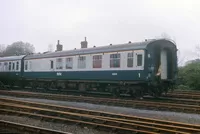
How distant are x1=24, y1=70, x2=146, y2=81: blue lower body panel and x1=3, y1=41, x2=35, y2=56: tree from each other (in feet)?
167

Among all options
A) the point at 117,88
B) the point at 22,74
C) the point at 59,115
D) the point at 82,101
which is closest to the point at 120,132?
the point at 59,115

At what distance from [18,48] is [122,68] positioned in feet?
212

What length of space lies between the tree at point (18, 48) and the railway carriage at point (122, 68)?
54.8 m

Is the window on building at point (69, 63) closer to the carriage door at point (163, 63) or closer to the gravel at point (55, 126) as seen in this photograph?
the carriage door at point (163, 63)

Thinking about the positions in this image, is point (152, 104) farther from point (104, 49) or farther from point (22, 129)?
point (22, 129)

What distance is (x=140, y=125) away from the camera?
9.73 m

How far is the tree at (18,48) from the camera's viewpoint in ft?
253

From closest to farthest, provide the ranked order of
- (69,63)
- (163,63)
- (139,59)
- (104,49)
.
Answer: (139,59)
(163,63)
(104,49)
(69,63)

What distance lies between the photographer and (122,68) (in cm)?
1916

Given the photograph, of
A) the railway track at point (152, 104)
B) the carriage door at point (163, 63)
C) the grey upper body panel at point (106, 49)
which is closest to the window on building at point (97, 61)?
the grey upper body panel at point (106, 49)

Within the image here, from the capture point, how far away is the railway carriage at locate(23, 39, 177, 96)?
1809cm

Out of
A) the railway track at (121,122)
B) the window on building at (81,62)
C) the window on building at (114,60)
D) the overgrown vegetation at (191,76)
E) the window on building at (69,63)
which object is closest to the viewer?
the railway track at (121,122)

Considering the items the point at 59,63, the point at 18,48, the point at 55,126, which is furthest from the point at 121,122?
the point at 18,48

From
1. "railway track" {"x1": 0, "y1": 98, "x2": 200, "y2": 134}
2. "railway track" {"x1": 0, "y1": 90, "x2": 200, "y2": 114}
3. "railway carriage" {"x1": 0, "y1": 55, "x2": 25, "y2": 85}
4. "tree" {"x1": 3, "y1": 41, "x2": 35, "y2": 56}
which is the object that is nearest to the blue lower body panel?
"railway track" {"x1": 0, "y1": 90, "x2": 200, "y2": 114}
